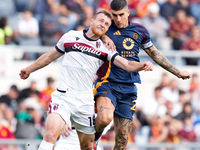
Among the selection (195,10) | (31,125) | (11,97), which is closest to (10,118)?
(31,125)

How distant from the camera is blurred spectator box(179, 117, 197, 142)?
534 inches

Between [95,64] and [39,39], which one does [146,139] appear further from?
[95,64]

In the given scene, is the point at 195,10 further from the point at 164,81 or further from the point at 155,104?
the point at 155,104

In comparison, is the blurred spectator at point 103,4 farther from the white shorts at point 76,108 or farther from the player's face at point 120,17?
the white shorts at point 76,108

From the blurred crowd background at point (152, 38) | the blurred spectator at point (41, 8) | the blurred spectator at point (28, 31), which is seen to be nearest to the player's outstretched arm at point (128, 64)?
the blurred crowd background at point (152, 38)

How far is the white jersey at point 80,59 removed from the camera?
775cm

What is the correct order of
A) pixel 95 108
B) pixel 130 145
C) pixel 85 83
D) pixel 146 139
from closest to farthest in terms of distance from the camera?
pixel 85 83
pixel 95 108
pixel 130 145
pixel 146 139

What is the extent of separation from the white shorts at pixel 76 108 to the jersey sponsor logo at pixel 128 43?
117cm

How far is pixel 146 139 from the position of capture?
13148 mm

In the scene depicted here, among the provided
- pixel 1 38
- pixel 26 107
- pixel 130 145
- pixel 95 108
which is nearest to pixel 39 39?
pixel 1 38

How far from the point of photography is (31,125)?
12.5 m

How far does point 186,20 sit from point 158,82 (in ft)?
10.1

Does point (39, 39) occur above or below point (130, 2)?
below

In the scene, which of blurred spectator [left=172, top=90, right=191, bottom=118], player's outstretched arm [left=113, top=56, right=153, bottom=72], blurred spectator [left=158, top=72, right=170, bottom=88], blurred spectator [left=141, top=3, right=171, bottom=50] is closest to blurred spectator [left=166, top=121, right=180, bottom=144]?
blurred spectator [left=172, top=90, right=191, bottom=118]
